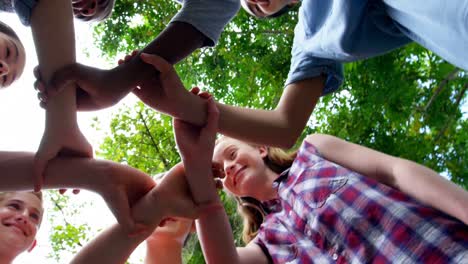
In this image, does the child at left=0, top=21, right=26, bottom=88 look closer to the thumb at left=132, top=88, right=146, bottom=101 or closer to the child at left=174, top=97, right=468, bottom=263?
the thumb at left=132, top=88, right=146, bottom=101

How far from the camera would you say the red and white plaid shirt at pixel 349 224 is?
116 cm

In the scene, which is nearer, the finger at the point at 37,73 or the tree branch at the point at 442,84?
the finger at the point at 37,73

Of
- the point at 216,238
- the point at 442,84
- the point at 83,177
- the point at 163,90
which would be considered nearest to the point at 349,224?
the point at 216,238

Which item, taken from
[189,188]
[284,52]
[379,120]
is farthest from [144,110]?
[189,188]

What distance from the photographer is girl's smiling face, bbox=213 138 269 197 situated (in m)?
1.86

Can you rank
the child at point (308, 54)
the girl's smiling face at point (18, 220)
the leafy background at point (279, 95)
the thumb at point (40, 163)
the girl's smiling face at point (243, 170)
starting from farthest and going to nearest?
the leafy background at point (279, 95)
the girl's smiling face at point (18, 220)
the girl's smiling face at point (243, 170)
the thumb at point (40, 163)
the child at point (308, 54)

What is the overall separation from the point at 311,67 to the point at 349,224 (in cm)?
55

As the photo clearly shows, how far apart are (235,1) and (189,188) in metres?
0.60

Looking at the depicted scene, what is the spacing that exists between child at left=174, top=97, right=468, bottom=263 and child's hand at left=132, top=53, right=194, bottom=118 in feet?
0.27

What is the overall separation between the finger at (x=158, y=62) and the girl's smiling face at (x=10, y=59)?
73 cm

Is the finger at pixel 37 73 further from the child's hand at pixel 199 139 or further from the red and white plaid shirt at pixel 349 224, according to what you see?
the red and white plaid shirt at pixel 349 224

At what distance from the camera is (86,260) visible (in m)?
1.39

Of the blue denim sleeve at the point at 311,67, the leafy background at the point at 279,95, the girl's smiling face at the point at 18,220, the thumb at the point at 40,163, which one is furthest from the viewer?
the leafy background at the point at 279,95

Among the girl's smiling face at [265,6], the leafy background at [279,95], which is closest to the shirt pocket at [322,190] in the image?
the girl's smiling face at [265,6]
